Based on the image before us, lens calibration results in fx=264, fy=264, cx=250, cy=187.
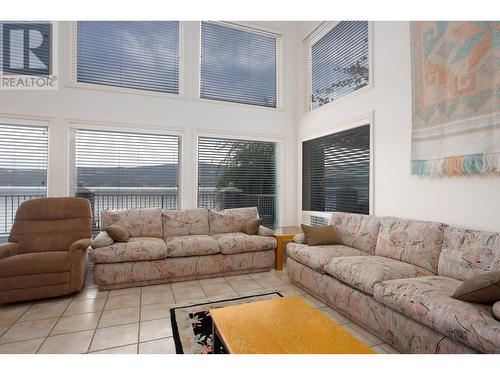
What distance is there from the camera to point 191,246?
3.28 m

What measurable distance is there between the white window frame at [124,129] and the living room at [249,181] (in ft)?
0.08

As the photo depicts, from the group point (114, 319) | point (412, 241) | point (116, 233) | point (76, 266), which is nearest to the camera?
point (114, 319)

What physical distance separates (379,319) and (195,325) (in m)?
1.46

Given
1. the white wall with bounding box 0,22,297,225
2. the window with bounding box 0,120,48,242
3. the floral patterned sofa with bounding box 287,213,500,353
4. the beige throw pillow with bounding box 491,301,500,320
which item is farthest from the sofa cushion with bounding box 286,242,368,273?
the window with bounding box 0,120,48,242

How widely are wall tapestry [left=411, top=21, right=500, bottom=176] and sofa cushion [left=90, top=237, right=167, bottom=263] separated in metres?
3.00

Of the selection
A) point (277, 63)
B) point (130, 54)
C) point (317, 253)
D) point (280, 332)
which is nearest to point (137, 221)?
point (317, 253)

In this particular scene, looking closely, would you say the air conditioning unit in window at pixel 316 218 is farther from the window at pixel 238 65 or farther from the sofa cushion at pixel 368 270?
the window at pixel 238 65

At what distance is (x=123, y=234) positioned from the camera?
3170mm

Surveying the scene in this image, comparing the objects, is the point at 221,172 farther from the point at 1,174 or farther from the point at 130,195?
the point at 1,174

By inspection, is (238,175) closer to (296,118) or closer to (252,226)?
(252,226)

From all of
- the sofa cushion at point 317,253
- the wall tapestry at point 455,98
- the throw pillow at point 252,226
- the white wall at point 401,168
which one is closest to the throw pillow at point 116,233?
the throw pillow at point 252,226

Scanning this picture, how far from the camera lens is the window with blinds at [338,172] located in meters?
3.54

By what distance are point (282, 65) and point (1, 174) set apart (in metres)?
4.63

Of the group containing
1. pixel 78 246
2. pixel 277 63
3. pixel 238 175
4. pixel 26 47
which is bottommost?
pixel 78 246
